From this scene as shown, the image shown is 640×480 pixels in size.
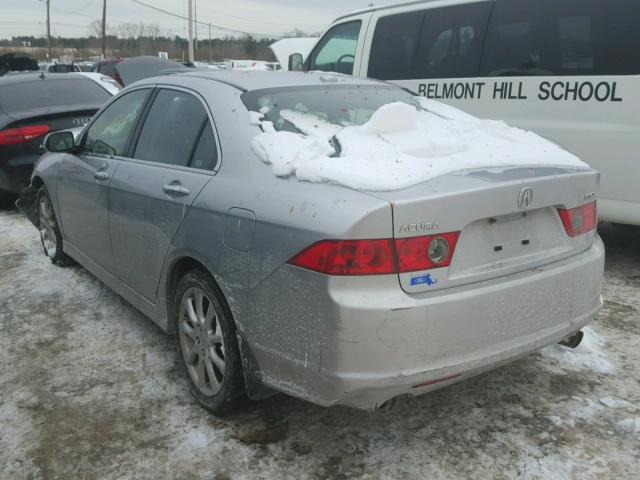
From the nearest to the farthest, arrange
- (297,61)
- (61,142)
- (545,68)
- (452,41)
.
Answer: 1. (61,142)
2. (545,68)
3. (452,41)
4. (297,61)

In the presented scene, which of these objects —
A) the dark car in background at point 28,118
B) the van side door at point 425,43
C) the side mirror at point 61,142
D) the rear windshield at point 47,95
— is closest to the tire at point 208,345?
the side mirror at point 61,142

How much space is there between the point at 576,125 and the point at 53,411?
4211mm

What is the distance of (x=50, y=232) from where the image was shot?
17.9ft

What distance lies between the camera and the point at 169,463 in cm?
268

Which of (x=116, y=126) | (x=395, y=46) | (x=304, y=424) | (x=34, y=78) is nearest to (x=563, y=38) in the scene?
(x=395, y=46)

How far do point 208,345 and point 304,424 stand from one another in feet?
1.92

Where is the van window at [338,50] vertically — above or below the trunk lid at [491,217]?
above

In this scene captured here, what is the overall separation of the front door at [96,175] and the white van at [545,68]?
3147 mm

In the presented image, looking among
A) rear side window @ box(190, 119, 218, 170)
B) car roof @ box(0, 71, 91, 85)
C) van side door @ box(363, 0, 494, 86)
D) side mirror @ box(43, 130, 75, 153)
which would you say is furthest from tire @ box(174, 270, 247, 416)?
car roof @ box(0, 71, 91, 85)

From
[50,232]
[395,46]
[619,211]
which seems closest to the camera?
[619,211]

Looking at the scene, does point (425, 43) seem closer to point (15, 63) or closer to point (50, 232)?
point (50, 232)

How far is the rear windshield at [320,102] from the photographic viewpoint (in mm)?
3027

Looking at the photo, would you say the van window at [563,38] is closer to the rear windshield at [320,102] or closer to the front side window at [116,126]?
the rear windshield at [320,102]

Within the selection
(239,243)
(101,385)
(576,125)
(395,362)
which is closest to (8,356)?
(101,385)
